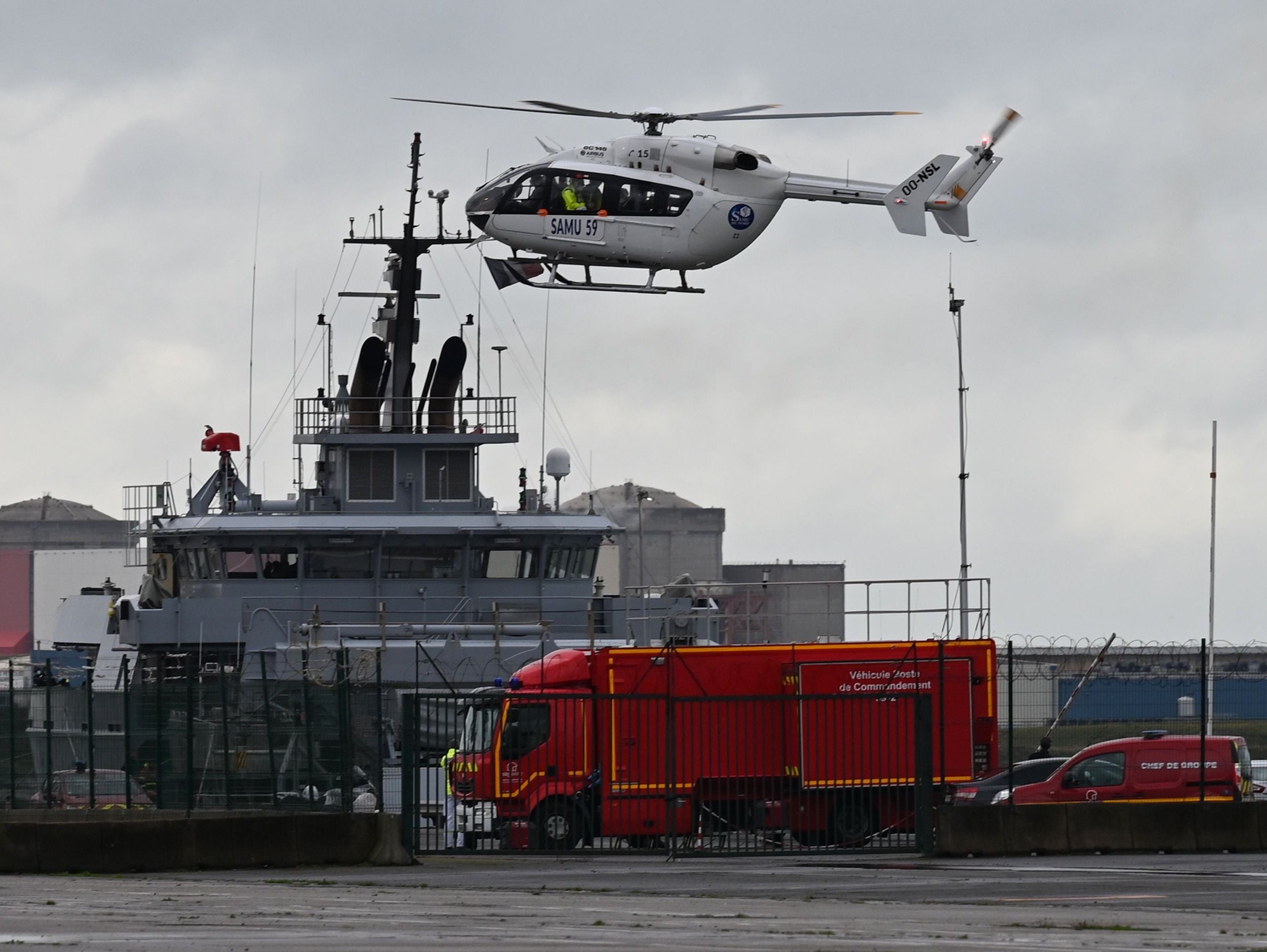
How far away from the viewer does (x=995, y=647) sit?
25.9 meters

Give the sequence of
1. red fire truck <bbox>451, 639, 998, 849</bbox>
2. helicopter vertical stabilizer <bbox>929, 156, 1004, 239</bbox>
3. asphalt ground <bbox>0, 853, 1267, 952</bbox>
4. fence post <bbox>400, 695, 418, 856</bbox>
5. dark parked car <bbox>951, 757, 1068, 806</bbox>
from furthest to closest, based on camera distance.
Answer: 1. helicopter vertical stabilizer <bbox>929, 156, 1004, 239</bbox>
2. dark parked car <bbox>951, 757, 1068, 806</bbox>
3. red fire truck <bbox>451, 639, 998, 849</bbox>
4. fence post <bbox>400, 695, 418, 856</bbox>
5. asphalt ground <bbox>0, 853, 1267, 952</bbox>

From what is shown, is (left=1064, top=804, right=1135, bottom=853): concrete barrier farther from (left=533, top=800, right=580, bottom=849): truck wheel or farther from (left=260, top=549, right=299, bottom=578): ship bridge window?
(left=260, top=549, right=299, bottom=578): ship bridge window

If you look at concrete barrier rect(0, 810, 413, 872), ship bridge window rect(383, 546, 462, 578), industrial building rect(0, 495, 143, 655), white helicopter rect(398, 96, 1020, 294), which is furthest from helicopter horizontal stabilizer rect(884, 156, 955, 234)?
industrial building rect(0, 495, 143, 655)

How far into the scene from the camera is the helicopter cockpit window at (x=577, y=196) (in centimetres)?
4041

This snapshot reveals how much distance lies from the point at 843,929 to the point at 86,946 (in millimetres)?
4860

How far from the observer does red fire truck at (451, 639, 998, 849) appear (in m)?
23.3

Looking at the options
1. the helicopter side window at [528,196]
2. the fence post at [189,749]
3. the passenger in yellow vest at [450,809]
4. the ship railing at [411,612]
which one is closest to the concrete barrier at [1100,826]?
the passenger in yellow vest at [450,809]

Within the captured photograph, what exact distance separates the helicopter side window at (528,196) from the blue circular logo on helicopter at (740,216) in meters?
3.71

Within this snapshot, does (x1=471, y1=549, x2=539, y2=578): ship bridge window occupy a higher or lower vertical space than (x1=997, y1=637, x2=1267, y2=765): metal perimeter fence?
higher

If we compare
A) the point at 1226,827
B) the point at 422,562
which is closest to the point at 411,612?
the point at 422,562

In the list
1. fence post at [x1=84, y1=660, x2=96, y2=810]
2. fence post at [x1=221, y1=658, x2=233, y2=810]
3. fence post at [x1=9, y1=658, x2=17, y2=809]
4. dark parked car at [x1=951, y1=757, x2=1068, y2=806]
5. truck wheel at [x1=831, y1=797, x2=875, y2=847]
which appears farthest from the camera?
dark parked car at [x1=951, y1=757, x2=1068, y2=806]

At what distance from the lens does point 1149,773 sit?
26.6 m

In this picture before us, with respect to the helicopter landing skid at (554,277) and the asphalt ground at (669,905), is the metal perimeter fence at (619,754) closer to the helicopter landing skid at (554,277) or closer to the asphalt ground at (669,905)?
the asphalt ground at (669,905)

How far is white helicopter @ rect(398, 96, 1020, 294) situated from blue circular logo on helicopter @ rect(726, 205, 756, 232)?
2 cm
